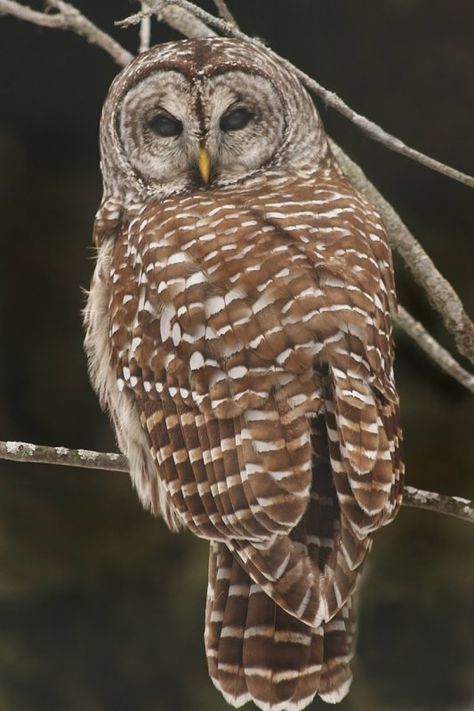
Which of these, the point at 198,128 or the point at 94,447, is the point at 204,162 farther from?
the point at 94,447

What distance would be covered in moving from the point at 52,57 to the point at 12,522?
90 centimetres

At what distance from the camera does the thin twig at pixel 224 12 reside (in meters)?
1.78

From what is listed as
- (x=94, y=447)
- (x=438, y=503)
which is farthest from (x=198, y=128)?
(x=438, y=503)

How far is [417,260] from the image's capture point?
1.83 metres

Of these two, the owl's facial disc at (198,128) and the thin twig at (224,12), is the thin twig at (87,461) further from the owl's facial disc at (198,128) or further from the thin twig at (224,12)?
the thin twig at (224,12)

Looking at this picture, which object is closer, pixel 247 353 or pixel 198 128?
pixel 247 353

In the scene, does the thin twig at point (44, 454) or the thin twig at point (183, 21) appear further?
the thin twig at point (183, 21)

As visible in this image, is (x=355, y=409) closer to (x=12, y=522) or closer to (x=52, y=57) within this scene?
(x=12, y=522)

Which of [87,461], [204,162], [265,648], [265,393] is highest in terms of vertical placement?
[204,162]

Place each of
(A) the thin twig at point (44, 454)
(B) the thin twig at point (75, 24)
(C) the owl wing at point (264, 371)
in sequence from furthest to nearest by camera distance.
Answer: (B) the thin twig at point (75, 24)
(A) the thin twig at point (44, 454)
(C) the owl wing at point (264, 371)

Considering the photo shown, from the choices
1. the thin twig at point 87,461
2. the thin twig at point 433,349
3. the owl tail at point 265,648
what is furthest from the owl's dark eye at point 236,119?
the owl tail at point 265,648

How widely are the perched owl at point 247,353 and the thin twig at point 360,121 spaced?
0.04 meters

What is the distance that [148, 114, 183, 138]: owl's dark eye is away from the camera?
171 cm

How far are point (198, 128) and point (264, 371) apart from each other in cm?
52
